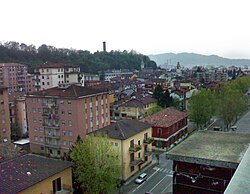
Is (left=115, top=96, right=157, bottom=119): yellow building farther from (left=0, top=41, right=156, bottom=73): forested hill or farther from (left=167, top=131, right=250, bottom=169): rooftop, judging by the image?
(left=0, top=41, right=156, bottom=73): forested hill

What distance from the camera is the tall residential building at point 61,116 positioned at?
2802cm

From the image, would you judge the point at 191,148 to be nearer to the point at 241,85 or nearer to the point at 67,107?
the point at 67,107

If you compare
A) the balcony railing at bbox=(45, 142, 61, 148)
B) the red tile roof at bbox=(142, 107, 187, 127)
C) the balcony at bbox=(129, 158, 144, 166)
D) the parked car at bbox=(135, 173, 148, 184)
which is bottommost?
the parked car at bbox=(135, 173, 148, 184)

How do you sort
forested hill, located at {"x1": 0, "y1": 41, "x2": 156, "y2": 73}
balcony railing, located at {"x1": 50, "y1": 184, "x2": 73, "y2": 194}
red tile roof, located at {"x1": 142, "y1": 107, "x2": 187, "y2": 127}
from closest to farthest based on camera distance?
balcony railing, located at {"x1": 50, "y1": 184, "x2": 73, "y2": 194} → red tile roof, located at {"x1": 142, "y1": 107, "x2": 187, "y2": 127} → forested hill, located at {"x1": 0, "y1": 41, "x2": 156, "y2": 73}

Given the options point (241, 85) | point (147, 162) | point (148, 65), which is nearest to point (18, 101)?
point (147, 162)

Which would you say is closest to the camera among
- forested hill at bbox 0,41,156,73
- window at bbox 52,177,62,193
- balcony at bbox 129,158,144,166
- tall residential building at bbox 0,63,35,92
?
window at bbox 52,177,62,193

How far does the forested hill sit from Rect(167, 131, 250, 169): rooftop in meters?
67.7

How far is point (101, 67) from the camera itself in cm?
10119

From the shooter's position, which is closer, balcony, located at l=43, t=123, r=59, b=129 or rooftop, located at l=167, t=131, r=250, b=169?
rooftop, located at l=167, t=131, r=250, b=169

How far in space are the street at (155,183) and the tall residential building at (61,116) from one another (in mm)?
8604

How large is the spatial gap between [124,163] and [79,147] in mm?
5173

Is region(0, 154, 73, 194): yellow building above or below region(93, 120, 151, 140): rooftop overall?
below

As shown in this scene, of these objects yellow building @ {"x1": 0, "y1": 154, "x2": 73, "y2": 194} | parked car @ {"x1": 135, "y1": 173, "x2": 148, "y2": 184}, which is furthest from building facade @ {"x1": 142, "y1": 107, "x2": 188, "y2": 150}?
yellow building @ {"x1": 0, "y1": 154, "x2": 73, "y2": 194}

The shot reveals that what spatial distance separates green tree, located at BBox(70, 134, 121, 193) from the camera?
17016 millimetres
